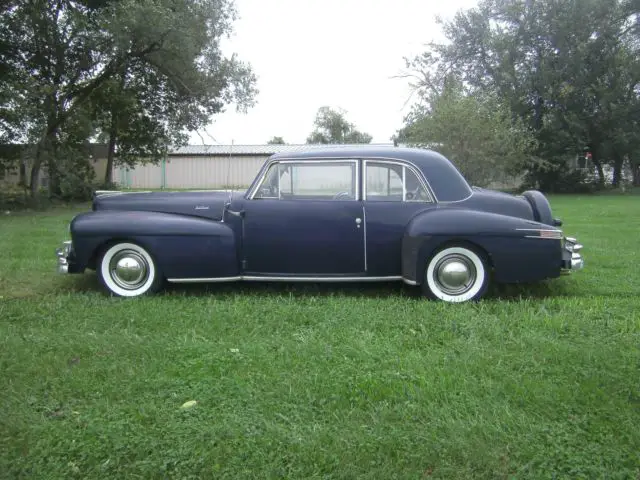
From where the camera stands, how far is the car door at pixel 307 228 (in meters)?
5.51

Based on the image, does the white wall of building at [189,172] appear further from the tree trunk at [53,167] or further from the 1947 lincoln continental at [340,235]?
the 1947 lincoln continental at [340,235]

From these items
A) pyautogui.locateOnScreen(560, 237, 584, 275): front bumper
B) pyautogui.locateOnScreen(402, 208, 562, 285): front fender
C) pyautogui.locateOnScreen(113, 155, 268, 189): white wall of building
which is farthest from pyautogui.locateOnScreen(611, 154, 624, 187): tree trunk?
pyautogui.locateOnScreen(402, 208, 562, 285): front fender

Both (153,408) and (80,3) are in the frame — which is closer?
(153,408)

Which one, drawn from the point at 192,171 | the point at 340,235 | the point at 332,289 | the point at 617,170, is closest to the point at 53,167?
the point at 332,289

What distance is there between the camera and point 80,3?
17875mm

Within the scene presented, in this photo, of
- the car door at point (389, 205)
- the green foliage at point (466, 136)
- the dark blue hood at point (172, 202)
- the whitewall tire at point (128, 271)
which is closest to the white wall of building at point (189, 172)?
the green foliage at point (466, 136)

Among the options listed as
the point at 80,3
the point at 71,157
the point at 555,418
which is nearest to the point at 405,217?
the point at 555,418

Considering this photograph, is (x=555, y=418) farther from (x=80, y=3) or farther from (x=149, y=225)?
(x=80, y=3)

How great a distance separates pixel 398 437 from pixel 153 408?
1.33 meters

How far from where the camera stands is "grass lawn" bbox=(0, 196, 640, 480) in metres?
2.64

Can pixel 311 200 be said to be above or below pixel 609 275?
above

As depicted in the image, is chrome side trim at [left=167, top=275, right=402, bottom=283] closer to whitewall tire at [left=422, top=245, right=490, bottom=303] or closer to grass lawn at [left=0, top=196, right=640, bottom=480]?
grass lawn at [left=0, top=196, right=640, bottom=480]

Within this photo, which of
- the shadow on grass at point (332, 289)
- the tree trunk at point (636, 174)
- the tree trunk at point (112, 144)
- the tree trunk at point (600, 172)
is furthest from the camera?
the tree trunk at point (636, 174)

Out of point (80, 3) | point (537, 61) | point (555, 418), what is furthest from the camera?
point (537, 61)
